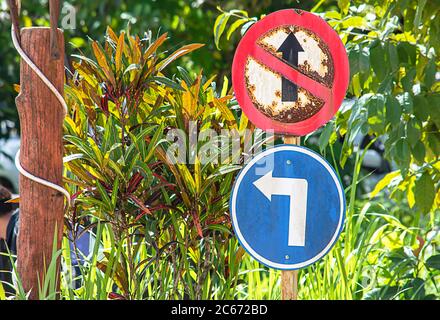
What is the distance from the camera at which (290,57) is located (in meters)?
3.01

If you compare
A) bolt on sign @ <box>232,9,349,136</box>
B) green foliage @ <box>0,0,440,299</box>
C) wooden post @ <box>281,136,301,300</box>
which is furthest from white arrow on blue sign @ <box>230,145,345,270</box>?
green foliage @ <box>0,0,440,299</box>

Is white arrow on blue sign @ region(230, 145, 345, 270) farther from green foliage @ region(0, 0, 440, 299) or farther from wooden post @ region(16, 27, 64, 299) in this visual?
wooden post @ region(16, 27, 64, 299)

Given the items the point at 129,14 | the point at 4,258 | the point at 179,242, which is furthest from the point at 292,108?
the point at 129,14

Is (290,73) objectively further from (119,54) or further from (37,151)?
(37,151)

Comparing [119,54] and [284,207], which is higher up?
[119,54]

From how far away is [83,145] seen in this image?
10.3 feet

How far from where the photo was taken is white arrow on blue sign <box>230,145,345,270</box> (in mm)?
2906

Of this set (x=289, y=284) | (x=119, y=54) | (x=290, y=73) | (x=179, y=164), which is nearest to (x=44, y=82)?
(x=119, y=54)

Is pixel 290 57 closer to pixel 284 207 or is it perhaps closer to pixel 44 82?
pixel 284 207

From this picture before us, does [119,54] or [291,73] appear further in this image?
[119,54]

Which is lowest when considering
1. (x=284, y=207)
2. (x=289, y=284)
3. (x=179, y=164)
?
(x=289, y=284)

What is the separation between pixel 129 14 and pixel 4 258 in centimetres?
380

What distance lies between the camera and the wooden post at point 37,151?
116 inches

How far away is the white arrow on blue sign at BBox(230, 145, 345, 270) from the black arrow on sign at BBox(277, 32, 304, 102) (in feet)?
0.68
